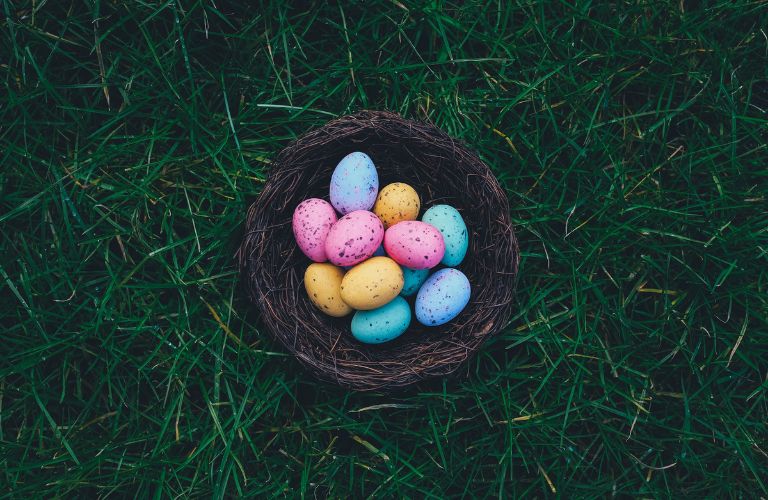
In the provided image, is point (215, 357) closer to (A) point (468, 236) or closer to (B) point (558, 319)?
(A) point (468, 236)

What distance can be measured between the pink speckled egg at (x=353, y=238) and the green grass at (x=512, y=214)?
1.40ft

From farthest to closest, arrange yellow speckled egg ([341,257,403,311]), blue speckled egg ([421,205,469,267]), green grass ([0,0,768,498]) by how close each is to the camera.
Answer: green grass ([0,0,768,498]) < blue speckled egg ([421,205,469,267]) < yellow speckled egg ([341,257,403,311])

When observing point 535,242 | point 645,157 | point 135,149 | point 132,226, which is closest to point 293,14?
point 135,149

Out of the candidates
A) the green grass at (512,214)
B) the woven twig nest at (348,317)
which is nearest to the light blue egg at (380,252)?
the woven twig nest at (348,317)

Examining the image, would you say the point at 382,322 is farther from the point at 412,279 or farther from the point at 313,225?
the point at 313,225

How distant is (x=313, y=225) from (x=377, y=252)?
9.3 inches

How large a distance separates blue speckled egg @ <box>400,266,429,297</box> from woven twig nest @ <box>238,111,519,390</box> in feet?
0.41

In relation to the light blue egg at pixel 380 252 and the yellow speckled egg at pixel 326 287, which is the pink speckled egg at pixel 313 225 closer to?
the yellow speckled egg at pixel 326 287

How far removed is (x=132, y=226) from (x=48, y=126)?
0.47m

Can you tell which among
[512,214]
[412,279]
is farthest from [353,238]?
[512,214]

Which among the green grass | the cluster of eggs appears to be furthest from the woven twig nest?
the green grass

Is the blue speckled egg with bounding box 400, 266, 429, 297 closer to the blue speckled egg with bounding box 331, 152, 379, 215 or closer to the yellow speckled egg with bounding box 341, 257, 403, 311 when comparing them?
the yellow speckled egg with bounding box 341, 257, 403, 311

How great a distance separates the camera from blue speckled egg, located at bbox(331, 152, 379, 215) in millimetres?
1995

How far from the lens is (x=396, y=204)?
2059mm
